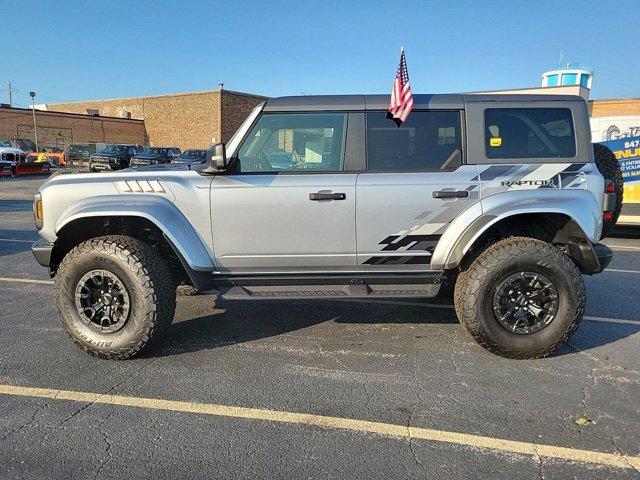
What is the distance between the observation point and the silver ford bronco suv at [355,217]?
3904 mm

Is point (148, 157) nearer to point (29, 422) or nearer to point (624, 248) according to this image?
point (624, 248)

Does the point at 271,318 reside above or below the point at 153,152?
below

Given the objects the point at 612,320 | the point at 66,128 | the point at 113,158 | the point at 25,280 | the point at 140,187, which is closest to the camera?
the point at 140,187

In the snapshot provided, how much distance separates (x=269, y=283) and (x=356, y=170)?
1189 mm

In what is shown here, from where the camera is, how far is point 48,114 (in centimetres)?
4691

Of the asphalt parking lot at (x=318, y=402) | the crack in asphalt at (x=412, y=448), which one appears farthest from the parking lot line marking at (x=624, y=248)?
the crack in asphalt at (x=412, y=448)

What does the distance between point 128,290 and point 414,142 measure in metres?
2.63

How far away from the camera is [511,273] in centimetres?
391

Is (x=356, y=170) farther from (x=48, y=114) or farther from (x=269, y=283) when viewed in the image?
(x=48, y=114)

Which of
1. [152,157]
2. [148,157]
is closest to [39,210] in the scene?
[148,157]

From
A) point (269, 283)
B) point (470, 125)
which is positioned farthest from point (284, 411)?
point (470, 125)

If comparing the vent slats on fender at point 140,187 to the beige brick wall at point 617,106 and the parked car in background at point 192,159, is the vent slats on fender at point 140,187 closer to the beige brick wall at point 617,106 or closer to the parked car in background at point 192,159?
the parked car in background at point 192,159

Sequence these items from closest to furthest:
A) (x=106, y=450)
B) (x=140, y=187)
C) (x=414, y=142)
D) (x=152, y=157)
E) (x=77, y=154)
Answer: (x=106, y=450)
(x=140, y=187)
(x=414, y=142)
(x=152, y=157)
(x=77, y=154)

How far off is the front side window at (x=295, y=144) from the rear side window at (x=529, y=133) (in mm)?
1257
